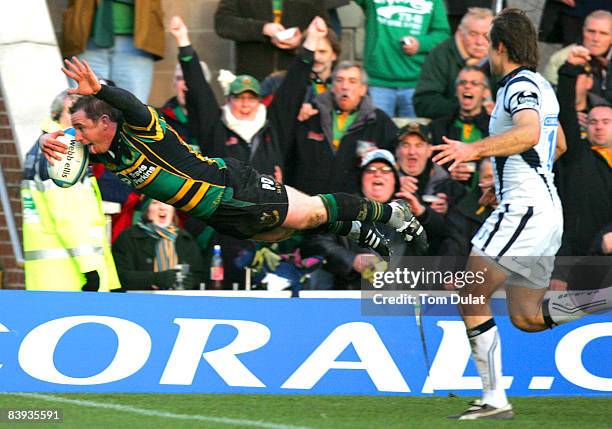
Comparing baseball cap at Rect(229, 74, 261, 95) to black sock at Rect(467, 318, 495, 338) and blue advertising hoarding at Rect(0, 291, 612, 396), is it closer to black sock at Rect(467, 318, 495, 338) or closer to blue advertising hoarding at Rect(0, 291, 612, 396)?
blue advertising hoarding at Rect(0, 291, 612, 396)

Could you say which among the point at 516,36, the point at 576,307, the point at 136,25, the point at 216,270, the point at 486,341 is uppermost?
the point at 516,36

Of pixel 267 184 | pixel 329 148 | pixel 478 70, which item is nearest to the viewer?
pixel 267 184

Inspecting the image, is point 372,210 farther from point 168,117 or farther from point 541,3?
point 541,3

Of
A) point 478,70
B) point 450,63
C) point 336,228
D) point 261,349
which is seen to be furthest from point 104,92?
point 450,63

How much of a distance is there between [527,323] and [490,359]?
46 cm

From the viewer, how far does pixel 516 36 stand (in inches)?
320

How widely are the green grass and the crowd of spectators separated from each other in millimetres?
1268

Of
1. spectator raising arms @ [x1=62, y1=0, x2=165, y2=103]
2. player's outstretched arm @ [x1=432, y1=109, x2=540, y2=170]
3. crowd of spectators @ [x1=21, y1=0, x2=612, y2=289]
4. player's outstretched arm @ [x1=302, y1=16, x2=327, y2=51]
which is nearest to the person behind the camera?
player's outstretched arm @ [x1=432, y1=109, x2=540, y2=170]

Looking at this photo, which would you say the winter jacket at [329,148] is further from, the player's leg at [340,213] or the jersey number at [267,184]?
the jersey number at [267,184]

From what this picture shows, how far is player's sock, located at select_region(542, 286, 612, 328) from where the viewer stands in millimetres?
8352

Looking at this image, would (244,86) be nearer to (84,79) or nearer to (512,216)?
(84,79)

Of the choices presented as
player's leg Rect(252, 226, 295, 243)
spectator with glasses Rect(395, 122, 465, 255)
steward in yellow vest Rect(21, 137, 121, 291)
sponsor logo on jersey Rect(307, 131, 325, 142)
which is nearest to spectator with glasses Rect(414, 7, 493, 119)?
spectator with glasses Rect(395, 122, 465, 255)

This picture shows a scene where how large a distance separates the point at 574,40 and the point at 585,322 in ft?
12.0

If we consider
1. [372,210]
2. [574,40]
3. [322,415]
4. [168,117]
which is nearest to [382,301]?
[372,210]
